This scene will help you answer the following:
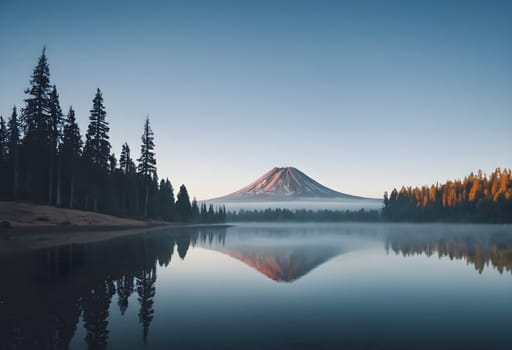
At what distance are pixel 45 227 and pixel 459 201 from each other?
13712cm

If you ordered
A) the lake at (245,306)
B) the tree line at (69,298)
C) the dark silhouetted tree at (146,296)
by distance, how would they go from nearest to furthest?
the tree line at (69,298)
the lake at (245,306)
the dark silhouetted tree at (146,296)

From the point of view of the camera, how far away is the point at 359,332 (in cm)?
896

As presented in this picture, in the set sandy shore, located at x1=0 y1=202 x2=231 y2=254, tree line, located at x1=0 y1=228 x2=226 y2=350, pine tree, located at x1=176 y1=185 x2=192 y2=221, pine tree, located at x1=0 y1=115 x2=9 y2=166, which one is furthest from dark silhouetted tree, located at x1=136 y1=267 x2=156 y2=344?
pine tree, located at x1=176 y1=185 x2=192 y2=221

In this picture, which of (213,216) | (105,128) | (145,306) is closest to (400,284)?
(145,306)

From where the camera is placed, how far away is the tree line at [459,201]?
368 ft

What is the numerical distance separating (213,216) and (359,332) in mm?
135932

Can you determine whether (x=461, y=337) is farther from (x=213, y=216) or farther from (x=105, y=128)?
(x=213, y=216)

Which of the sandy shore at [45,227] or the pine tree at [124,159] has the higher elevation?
the pine tree at [124,159]

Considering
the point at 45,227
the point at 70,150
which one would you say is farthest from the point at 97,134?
the point at 45,227

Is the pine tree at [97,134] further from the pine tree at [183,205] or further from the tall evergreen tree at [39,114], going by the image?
the pine tree at [183,205]

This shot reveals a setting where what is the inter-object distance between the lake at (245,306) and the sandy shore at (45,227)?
9.42 metres

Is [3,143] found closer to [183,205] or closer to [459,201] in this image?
[183,205]

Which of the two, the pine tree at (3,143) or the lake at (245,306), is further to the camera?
the pine tree at (3,143)

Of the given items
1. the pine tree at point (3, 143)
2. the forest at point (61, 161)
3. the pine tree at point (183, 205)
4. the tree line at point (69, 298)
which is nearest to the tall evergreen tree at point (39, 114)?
the forest at point (61, 161)
